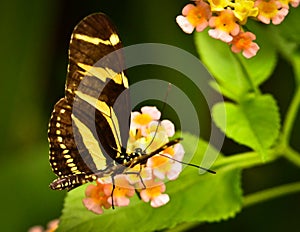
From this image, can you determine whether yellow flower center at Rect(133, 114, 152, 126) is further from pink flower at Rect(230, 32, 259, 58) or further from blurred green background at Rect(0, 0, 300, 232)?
blurred green background at Rect(0, 0, 300, 232)

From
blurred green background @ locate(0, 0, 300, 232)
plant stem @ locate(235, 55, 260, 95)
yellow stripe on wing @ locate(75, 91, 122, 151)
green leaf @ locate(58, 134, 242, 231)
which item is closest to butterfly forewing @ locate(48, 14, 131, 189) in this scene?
yellow stripe on wing @ locate(75, 91, 122, 151)

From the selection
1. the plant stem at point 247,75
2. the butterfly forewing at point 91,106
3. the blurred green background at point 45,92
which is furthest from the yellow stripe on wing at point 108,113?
the blurred green background at point 45,92

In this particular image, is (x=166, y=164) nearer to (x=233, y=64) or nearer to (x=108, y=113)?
(x=108, y=113)

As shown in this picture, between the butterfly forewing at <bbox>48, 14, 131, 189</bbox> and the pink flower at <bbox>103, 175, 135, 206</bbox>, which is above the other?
the butterfly forewing at <bbox>48, 14, 131, 189</bbox>

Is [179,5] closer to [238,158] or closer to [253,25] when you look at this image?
[253,25]

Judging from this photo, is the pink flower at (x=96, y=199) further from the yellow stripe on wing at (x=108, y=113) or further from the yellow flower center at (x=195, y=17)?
the yellow flower center at (x=195, y=17)

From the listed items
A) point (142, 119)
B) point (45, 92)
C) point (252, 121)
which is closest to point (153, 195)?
point (142, 119)
